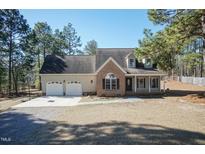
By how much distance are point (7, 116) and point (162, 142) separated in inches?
353

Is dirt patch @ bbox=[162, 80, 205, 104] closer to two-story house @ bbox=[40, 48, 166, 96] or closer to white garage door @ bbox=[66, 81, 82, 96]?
two-story house @ bbox=[40, 48, 166, 96]

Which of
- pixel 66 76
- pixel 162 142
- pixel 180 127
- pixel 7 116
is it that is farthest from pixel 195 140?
pixel 66 76

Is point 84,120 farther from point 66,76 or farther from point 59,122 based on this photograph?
point 66,76

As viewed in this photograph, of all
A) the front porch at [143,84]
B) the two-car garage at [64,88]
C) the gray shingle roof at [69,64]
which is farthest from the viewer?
the gray shingle roof at [69,64]

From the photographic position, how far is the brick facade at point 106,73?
2442 cm

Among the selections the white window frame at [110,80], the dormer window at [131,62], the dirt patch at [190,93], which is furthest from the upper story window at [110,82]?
the dirt patch at [190,93]

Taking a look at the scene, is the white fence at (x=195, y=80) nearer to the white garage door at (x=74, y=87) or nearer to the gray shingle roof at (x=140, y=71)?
the gray shingle roof at (x=140, y=71)

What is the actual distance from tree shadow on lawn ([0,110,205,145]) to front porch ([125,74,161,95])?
47.2ft

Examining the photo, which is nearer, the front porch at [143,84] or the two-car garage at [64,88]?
the front porch at [143,84]

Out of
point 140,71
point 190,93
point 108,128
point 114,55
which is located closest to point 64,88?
point 114,55

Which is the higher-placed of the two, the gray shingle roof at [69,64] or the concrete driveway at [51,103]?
the gray shingle roof at [69,64]

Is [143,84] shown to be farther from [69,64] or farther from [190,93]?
[69,64]

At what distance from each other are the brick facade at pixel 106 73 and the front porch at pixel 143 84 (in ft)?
4.19

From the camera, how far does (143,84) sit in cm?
2602
